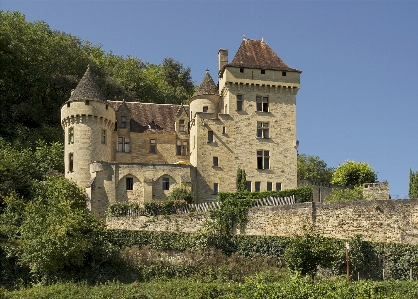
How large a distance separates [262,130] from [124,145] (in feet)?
31.4

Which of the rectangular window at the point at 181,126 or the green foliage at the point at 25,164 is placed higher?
the rectangular window at the point at 181,126

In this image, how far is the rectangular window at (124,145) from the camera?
148 feet

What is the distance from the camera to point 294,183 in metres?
43.5

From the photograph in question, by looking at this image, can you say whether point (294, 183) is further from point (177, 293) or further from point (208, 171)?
point (177, 293)

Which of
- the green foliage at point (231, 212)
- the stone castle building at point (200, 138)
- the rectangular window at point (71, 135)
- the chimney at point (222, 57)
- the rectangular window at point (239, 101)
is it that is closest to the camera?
the green foliage at point (231, 212)

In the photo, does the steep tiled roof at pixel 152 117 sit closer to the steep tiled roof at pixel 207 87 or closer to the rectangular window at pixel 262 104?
the steep tiled roof at pixel 207 87

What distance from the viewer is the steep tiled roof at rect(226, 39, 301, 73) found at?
44.5m

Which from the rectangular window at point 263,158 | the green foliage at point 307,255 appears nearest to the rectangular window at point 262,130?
the rectangular window at point 263,158

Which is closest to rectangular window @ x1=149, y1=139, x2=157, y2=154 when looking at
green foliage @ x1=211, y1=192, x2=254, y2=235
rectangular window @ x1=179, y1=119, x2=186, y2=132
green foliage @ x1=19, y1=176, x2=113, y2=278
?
rectangular window @ x1=179, y1=119, x2=186, y2=132

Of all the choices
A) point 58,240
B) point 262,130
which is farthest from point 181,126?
point 58,240

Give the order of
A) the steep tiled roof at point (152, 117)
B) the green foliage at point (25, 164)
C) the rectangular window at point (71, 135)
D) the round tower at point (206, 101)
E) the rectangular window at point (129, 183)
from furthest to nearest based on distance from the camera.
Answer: the steep tiled roof at point (152, 117) → the round tower at point (206, 101) → the rectangular window at point (71, 135) → the rectangular window at point (129, 183) → the green foliage at point (25, 164)

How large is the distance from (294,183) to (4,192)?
60.6 ft

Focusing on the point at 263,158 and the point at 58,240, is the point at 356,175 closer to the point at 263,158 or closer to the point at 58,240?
the point at 263,158

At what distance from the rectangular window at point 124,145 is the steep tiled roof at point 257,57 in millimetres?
8856
